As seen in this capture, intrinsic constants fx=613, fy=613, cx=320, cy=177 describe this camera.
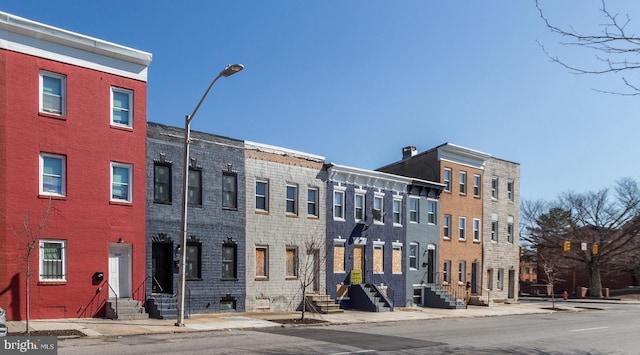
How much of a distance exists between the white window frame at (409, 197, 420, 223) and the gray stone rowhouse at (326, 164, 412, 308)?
0.71 m

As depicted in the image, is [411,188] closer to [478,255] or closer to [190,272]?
[478,255]

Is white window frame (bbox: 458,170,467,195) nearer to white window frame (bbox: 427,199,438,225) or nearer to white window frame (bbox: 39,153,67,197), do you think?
white window frame (bbox: 427,199,438,225)

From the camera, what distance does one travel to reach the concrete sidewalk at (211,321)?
19141 mm

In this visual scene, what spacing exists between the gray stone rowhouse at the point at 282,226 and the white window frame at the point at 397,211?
5.91 meters

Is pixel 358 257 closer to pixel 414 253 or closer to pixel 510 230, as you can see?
pixel 414 253

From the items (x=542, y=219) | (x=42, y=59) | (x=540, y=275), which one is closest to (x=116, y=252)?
(x=42, y=59)

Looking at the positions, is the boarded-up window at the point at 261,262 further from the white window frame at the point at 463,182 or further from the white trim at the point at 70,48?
the white window frame at the point at 463,182

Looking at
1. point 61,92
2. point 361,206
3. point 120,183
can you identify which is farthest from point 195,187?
point 361,206

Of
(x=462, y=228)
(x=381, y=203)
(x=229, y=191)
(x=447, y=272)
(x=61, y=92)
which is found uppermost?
(x=61, y=92)

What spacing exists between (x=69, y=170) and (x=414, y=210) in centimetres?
2097

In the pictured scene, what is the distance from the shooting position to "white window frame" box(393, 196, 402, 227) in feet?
116

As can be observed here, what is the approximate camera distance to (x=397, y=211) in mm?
35625

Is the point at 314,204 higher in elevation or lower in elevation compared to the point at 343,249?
higher

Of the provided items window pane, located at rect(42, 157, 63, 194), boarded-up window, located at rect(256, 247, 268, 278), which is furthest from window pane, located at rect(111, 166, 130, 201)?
boarded-up window, located at rect(256, 247, 268, 278)
